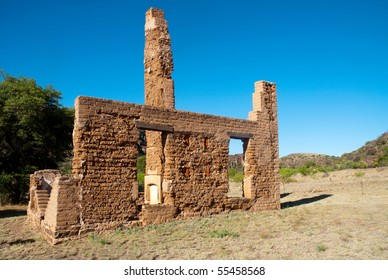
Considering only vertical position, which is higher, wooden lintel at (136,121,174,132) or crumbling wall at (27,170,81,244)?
Answer: wooden lintel at (136,121,174,132)

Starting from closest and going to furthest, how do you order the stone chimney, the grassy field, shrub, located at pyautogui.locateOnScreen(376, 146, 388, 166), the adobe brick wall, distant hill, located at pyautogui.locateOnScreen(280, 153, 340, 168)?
the grassy field
the adobe brick wall
the stone chimney
shrub, located at pyautogui.locateOnScreen(376, 146, 388, 166)
distant hill, located at pyautogui.locateOnScreen(280, 153, 340, 168)

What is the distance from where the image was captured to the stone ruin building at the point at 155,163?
936cm

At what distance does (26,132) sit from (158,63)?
9.28 m

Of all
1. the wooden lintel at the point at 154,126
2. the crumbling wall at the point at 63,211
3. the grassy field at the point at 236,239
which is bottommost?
the grassy field at the point at 236,239

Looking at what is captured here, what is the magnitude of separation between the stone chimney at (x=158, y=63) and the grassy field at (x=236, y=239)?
4889 mm

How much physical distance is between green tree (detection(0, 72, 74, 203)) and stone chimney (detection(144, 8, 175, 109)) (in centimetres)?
736

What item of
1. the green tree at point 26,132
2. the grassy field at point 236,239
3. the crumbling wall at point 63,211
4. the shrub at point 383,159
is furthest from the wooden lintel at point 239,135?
the shrub at point 383,159

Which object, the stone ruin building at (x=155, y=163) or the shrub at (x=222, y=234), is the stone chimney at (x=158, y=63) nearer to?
the stone ruin building at (x=155, y=163)

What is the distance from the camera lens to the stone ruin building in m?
9.36

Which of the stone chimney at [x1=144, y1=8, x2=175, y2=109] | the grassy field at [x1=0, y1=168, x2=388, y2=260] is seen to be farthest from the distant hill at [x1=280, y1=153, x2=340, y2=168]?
the grassy field at [x1=0, y1=168, x2=388, y2=260]

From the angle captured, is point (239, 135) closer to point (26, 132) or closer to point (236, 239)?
point (236, 239)

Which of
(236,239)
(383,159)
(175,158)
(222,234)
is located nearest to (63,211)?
(175,158)

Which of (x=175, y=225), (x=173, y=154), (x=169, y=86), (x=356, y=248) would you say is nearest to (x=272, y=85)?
(x=169, y=86)

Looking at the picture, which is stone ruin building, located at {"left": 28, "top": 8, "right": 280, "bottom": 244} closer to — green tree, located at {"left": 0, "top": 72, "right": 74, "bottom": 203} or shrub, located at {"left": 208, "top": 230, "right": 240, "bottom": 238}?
shrub, located at {"left": 208, "top": 230, "right": 240, "bottom": 238}
